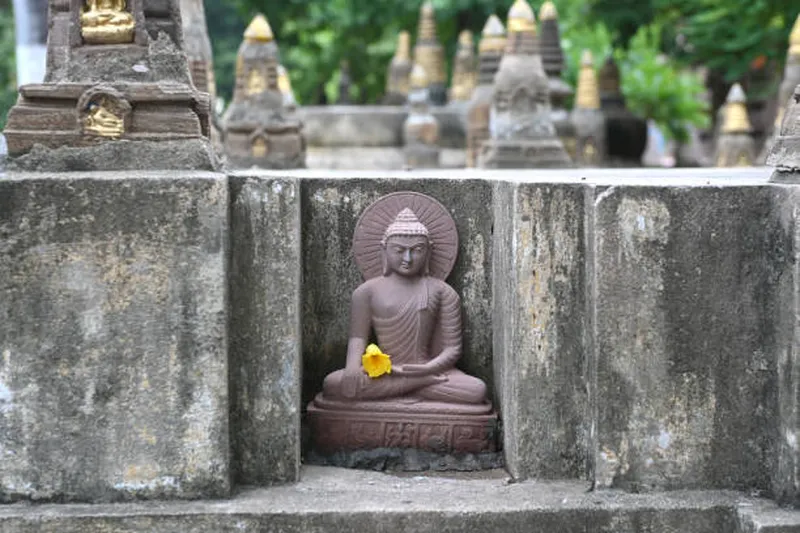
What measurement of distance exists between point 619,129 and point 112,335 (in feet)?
50.1

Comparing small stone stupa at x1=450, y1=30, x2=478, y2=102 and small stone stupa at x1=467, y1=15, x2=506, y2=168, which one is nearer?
small stone stupa at x1=467, y1=15, x2=506, y2=168

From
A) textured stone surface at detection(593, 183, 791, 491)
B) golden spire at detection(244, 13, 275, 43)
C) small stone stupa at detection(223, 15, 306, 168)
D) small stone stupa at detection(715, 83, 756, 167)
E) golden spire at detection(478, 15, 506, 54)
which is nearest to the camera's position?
textured stone surface at detection(593, 183, 791, 491)

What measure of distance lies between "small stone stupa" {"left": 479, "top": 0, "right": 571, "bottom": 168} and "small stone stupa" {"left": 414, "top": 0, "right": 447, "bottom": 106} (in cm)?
739

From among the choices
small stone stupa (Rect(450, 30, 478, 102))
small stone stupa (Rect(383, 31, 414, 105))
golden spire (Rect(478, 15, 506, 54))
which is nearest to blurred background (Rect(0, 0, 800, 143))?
small stone stupa (Rect(383, 31, 414, 105))

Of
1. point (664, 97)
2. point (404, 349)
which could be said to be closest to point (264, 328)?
point (404, 349)

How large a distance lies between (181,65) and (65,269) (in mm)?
1050

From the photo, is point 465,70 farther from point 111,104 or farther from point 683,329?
point 683,329

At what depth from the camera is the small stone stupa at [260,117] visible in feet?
47.7

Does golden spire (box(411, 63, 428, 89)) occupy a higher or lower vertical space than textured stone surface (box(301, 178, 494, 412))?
higher

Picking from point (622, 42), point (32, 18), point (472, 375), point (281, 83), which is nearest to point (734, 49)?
point (622, 42)

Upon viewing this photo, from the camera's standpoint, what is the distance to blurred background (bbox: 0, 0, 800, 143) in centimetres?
1750

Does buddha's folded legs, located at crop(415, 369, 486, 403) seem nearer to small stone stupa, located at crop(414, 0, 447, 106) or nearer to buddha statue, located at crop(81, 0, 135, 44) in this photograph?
buddha statue, located at crop(81, 0, 135, 44)

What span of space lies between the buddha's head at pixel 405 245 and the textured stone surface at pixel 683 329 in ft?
3.08

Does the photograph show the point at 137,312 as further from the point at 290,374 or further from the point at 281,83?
the point at 281,83
